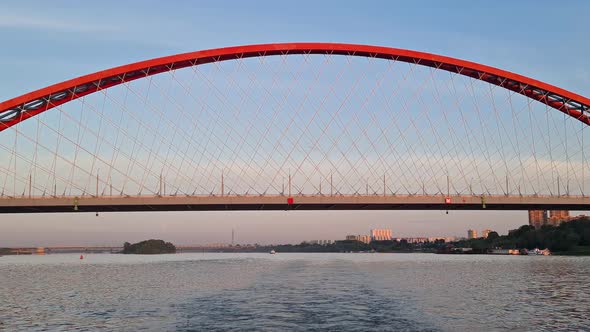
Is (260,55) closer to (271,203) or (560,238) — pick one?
(271,203)

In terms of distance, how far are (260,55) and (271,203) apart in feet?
41.3

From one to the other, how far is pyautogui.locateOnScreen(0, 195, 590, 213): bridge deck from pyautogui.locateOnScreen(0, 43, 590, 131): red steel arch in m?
7.39

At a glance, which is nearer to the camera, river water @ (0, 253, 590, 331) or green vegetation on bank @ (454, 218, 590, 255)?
river water @ (0, 253, 590, 331)

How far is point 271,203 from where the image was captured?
168 ft

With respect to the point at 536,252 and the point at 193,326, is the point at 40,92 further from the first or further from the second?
the point at 536,252

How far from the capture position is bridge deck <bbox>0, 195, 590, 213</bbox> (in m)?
49.9

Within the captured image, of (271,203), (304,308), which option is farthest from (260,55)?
(304,308)

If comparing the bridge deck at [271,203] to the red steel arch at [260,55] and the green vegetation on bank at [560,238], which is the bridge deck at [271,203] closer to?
the red steel arch at [260,55]

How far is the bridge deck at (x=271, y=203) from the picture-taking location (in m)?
49.9

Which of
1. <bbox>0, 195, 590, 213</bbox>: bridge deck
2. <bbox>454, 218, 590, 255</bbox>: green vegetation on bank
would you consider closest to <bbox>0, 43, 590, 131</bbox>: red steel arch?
<bbox>0, 195, 590, 213</bbox>: bridge deck

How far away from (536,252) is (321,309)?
366ft

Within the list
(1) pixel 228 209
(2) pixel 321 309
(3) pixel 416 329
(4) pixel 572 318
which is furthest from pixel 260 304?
(1) pixel 228 209

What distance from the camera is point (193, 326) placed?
19438 mm

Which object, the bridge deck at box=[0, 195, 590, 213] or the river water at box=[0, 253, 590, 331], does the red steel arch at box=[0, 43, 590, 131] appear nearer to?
the bridge deck at box=[0, 195, 590, 213]
